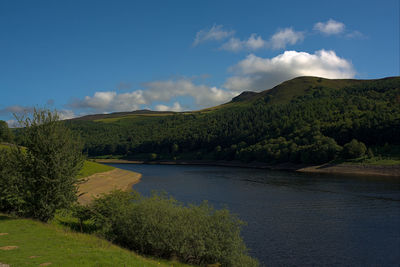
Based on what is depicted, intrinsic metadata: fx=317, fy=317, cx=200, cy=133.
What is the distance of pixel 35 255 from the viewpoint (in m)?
16.7

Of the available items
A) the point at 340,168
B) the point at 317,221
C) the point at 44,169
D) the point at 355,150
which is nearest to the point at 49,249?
the point at 44,169

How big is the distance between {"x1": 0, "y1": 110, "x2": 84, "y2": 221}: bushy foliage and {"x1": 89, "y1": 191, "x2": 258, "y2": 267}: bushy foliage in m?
4.18

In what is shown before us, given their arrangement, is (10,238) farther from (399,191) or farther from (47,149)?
(399,191)

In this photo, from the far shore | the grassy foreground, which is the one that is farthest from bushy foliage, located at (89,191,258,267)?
the far shore

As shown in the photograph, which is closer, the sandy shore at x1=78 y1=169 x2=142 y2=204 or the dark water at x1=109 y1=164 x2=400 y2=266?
the dark water at x1=109 y1=164 x2=400 y2=266

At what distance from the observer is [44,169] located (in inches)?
977

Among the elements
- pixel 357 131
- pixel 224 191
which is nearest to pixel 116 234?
pixel 224 191

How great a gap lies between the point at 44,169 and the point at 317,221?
3433 centimetres

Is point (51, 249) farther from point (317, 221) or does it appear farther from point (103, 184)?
point (103, 184)

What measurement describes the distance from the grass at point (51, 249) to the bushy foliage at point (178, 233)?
1618mm

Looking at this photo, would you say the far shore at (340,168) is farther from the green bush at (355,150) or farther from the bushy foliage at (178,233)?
the bushy foliage at (178,233)

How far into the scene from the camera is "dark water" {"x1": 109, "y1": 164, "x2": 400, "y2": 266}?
3003 cm

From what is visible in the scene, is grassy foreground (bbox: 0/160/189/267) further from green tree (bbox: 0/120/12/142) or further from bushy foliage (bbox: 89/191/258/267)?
green tree (bbox: 0/120/12/142)

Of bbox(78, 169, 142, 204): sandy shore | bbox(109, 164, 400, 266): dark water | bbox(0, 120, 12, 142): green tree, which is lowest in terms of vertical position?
bbox(109, 164, 400, 266): dark water
